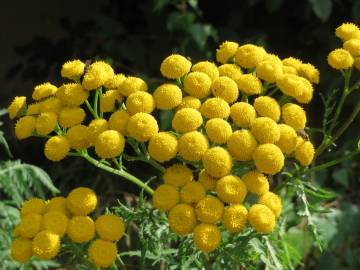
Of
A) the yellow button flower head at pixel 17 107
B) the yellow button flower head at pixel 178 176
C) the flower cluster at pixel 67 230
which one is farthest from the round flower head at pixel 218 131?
the yellow button flower head at pixel 17 107

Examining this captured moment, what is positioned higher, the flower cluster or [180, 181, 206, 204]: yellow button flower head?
[180, 181, 206, 204]: yellow button flower head

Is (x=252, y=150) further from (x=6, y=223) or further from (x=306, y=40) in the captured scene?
(x=306, y=40)

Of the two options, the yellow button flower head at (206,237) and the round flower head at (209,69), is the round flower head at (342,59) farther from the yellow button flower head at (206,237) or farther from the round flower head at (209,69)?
the yellow button flower head at (206,237)

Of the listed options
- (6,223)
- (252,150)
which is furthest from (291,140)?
(6,223)

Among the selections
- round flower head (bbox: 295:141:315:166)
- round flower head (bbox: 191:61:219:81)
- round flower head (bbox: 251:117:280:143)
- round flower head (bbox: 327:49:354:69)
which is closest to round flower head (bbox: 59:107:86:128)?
round flower head (bbox: 191:61:219:81)

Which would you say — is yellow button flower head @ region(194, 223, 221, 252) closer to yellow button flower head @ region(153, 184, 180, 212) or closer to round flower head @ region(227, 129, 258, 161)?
yellow button flower head @ region(153, 184, 180, 212)

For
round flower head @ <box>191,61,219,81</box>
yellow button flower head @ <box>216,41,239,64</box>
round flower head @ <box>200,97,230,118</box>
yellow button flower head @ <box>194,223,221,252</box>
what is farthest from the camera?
yellow button flower head @ <box>216,41,239,64</box>
